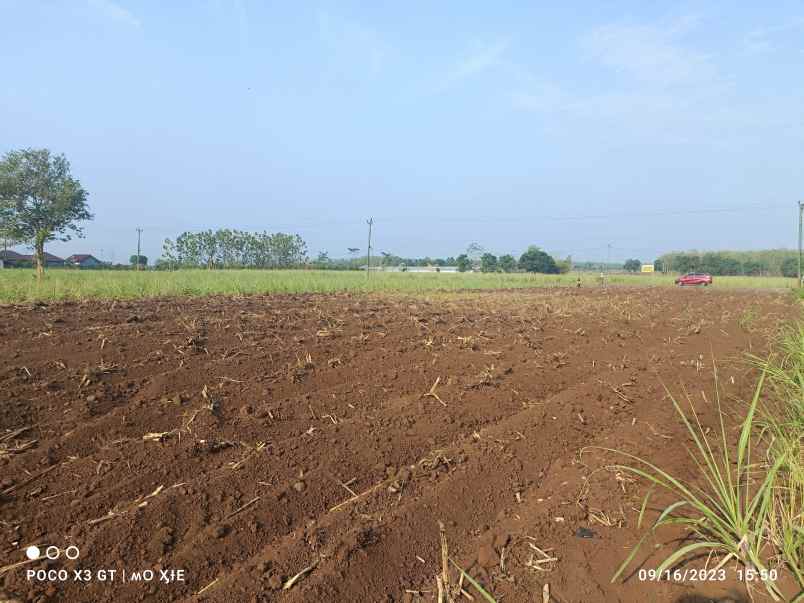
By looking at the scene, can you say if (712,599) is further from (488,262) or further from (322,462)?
(488,262)

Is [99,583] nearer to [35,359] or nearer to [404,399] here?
[404,399]

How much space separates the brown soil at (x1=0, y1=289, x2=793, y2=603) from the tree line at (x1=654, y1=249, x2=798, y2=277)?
73446 mm

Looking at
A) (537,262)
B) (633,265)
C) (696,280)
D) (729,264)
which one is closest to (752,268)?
(729,264)

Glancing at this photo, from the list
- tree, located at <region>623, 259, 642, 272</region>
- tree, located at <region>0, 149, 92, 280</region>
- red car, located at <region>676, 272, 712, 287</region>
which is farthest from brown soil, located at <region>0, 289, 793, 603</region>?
tree, located at <region>623, 259, 642, 272</region>

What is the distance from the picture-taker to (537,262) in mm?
62375

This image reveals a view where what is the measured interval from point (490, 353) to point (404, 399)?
1872mm

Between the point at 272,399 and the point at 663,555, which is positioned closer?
the point at 663,555

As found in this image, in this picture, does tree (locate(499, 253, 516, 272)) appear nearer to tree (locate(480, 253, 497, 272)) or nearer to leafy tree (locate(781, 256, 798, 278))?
tree (locate(480, 253, 497, 272))

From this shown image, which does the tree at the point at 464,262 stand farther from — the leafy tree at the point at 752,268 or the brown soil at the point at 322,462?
the brown soil at the point at 322,462

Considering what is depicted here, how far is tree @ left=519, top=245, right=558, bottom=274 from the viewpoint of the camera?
62.2 metres

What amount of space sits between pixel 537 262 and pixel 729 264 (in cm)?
2890

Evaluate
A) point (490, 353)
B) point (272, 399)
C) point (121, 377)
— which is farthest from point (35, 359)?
point (490, 353)

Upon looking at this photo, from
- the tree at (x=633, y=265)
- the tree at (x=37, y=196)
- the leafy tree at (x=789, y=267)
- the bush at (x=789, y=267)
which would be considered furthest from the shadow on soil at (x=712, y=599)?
the tree at (x=633, y=265)

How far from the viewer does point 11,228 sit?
85.5 feet
